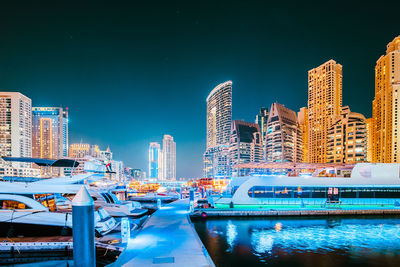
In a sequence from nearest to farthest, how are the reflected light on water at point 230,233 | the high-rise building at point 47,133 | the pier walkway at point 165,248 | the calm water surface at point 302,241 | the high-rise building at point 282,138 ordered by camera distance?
the pier walkway at point 165,248
the calm water surface at point 302,241
the reflected light on water at point 230,233
the high-rise building at point 282,138
the high-rise building at point 47,133

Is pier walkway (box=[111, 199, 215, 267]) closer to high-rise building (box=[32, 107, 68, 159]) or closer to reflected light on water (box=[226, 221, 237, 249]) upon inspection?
reflected light on water (box=[226, 221, 237, 249])

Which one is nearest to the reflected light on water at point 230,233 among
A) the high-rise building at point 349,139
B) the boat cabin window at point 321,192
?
the boat cabin window at point 321,192

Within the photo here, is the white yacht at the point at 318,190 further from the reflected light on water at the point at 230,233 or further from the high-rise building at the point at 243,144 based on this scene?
the high-rise building at the point at 243,144

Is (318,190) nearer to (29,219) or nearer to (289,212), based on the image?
(289,212)

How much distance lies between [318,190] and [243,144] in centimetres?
14363

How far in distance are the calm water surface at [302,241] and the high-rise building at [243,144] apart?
14528cm

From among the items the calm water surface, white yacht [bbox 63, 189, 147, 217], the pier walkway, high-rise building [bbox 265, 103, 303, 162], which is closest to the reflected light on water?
the calm water surface

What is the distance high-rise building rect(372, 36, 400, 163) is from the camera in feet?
332

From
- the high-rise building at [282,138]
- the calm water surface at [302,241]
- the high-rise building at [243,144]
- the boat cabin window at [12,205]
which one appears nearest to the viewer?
the calm water surface at [302,241]

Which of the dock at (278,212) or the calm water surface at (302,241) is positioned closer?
the calm water surface at (302,241)

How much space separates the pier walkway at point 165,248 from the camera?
28.8 ft

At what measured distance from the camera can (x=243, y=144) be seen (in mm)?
169500

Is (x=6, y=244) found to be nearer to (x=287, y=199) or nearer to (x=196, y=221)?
(x=196, y=221)

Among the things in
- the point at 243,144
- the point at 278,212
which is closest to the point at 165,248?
the point at 278,212
